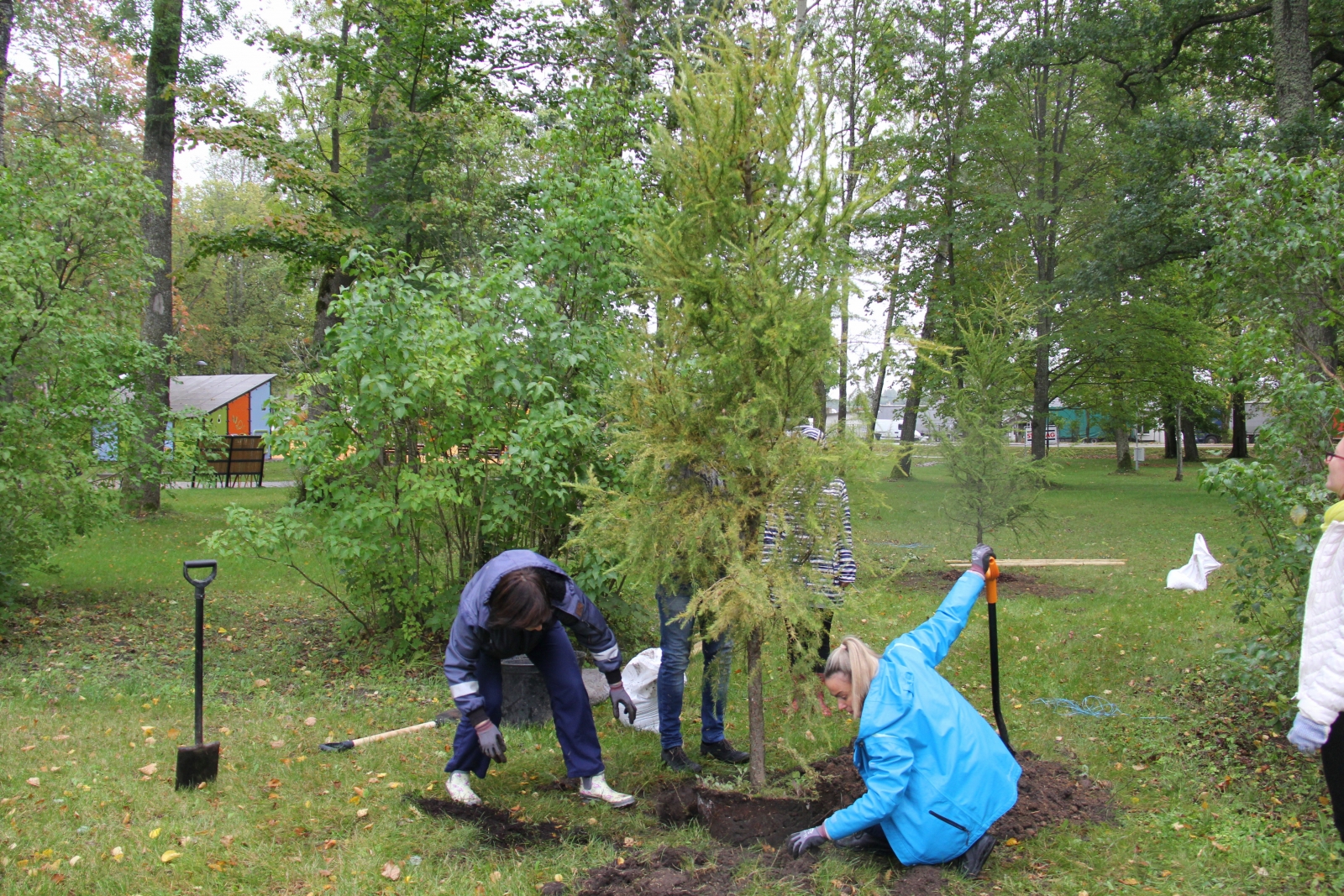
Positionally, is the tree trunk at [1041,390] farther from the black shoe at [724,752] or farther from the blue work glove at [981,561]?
the blue work glove at [981,561]

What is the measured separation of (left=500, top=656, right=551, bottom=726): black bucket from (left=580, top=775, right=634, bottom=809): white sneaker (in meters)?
1.19

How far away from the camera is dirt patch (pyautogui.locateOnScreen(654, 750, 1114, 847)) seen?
3807 mm

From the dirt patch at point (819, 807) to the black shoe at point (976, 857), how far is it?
32 cm

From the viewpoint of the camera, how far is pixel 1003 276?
1741 centimetres

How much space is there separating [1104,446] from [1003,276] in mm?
37685

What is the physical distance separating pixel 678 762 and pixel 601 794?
57 cm

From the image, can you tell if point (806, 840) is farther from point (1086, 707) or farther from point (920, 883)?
point (1086, 707)

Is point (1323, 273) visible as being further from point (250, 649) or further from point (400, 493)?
point (250, 649)

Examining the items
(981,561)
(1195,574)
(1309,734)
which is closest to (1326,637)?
(1309,734)

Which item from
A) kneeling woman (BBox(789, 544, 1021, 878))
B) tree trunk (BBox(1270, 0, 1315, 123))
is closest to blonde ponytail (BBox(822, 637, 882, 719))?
kneeling woman (BBox(789, 544, 1021, 878))

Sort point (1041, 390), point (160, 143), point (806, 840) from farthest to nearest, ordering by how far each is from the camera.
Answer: point (1041, 390) → point (160, 143) → point (806, 840)

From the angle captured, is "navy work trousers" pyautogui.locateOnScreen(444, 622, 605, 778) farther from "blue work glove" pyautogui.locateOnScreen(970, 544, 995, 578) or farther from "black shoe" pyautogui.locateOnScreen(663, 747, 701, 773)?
"blue work glove" pyautogui.locateOnScreen(970, 544, 995, 578)

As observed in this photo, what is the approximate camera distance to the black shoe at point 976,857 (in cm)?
337

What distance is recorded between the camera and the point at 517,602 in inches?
150
